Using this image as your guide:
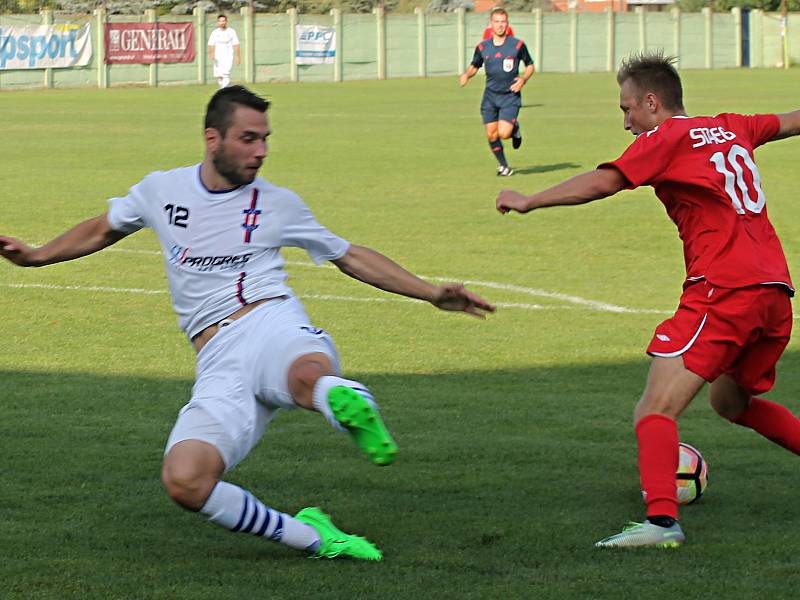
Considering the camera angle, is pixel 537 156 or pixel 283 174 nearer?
pixel 283 174

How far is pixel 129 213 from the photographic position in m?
5.53

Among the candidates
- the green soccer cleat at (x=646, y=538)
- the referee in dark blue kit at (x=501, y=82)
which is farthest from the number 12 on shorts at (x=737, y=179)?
the referee in dark blue kit at (x=501, y=82)

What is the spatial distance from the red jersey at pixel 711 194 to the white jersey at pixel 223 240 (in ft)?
3.86

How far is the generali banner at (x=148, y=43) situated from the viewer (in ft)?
145

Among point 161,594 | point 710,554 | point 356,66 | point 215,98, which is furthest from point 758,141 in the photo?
point 356,66

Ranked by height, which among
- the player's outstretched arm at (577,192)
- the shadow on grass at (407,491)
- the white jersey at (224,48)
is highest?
the white jersey at (224,48)

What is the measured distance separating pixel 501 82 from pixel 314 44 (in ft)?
101

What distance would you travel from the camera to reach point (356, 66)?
167 feet

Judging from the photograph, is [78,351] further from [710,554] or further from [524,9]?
[524,9]

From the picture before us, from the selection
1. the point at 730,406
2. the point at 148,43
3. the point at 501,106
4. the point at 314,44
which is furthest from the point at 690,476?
the point at 314,44

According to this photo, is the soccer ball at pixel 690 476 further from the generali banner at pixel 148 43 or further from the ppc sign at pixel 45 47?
the generali banner at pixel 148 43

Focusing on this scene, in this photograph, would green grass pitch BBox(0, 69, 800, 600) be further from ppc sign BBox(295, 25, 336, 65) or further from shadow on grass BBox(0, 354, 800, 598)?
ppc sign BBox(295, 25, 336, 65)

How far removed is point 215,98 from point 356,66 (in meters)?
46.3

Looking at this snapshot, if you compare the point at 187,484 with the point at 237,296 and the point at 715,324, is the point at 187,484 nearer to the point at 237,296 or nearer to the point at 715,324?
the point at 237,296
